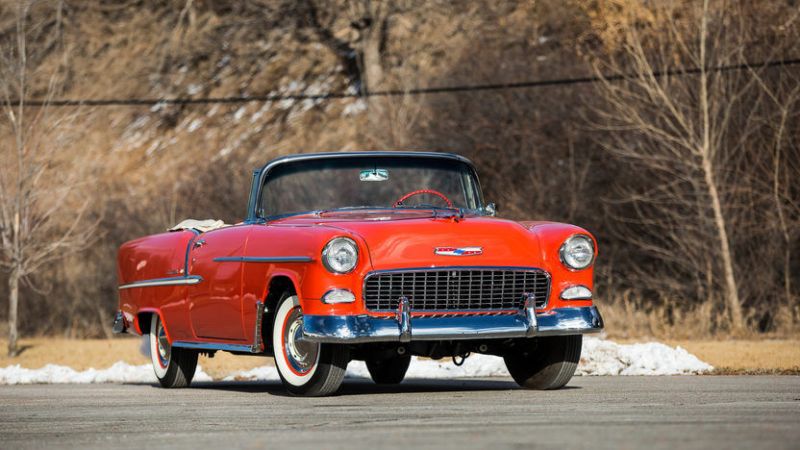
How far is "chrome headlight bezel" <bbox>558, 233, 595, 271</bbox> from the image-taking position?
1076 cm

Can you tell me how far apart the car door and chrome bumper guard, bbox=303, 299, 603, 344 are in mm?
1323

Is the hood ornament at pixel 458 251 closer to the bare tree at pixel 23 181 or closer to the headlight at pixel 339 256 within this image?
the headlight at pixel 339 256

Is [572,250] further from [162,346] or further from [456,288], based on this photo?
[162,346]

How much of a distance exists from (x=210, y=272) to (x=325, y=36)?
40.4 meters

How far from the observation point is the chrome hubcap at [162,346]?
13.4 metres

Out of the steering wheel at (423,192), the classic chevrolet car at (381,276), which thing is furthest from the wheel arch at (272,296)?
the steering wheel at (423,192)

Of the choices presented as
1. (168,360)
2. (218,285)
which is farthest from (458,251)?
(168,360)

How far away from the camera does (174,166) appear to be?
46250 millimetres

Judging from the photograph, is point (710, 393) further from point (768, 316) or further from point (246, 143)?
point (246, 143)

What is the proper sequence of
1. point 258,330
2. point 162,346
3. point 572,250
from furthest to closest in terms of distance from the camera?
point 162,346
point 258,330
point 572,250

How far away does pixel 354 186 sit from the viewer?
1198 centimetres

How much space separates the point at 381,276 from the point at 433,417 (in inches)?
75.8

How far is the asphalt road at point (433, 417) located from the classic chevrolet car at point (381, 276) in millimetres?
386

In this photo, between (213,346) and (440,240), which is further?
(213,346)
